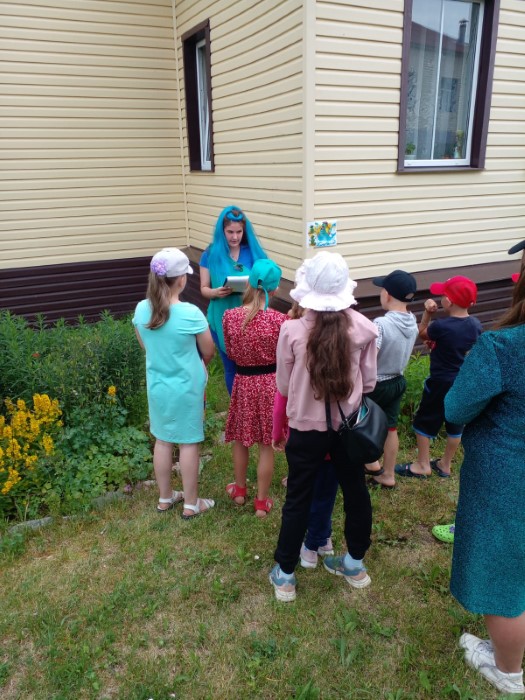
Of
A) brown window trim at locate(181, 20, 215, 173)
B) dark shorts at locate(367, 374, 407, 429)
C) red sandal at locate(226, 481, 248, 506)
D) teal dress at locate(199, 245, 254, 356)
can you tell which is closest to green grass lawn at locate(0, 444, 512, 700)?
red sandal at locate(226, 481, 248, 506)

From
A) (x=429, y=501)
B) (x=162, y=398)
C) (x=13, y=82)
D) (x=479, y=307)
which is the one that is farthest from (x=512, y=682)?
(x=13, y=82)

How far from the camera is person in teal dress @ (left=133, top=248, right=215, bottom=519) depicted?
314 cm

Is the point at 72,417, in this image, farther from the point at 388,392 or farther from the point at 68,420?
the point at 388,392

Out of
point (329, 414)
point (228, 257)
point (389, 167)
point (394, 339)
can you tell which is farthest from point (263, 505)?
point (389, 167)

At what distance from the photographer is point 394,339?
343 cm

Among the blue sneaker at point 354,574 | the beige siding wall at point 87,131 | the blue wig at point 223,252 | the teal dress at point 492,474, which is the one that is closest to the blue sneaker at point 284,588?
the blue sneaker at point 354,574

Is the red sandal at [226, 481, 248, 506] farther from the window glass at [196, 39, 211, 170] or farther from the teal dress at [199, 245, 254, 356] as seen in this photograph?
the window glass at [196, 39, 211, 170]

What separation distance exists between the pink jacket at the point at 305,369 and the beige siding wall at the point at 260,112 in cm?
250

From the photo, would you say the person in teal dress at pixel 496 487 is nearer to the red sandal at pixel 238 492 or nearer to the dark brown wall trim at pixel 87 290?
the red sandal at pixel 238 492

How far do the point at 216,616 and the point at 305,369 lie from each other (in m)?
1.43

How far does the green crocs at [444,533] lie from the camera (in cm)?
335

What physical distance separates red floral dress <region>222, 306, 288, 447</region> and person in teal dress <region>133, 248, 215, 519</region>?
7.7 inches

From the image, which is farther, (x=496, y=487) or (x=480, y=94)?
(x=480, y=94)

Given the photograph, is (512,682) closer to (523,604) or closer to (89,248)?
(523,604)
